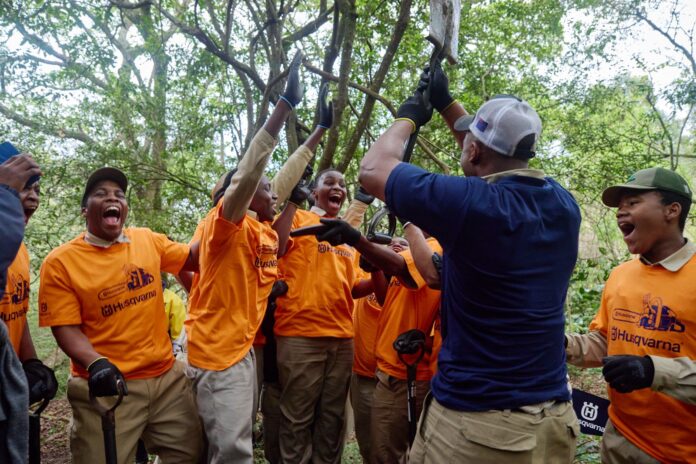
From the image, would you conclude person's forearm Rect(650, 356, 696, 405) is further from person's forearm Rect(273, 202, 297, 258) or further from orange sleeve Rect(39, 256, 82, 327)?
orange sleeve Rect(39, 256, 82, 327)

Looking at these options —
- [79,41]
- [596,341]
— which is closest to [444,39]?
[596,341]

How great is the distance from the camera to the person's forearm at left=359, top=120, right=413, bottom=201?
190 centimetres

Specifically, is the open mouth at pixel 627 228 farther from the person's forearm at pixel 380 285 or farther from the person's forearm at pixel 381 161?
the person's forearm at pixel 380 285

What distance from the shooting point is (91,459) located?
304cm

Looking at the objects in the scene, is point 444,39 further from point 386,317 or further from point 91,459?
point 91,459

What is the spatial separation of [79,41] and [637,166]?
7.07 metres

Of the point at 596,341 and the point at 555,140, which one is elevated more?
the point at 555,140

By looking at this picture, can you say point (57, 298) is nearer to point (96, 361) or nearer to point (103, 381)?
point (96, 361)

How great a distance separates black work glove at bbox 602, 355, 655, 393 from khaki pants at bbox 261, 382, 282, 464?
111 inches

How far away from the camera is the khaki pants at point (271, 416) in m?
4.25

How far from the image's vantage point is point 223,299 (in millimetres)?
3168

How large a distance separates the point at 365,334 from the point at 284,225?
118cm

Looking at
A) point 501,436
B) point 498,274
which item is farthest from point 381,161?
point 501,436

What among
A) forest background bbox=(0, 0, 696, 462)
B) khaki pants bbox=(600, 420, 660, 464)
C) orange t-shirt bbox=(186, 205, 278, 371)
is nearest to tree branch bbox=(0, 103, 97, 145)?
forest background bbox=(0, 0, 696, 462)
